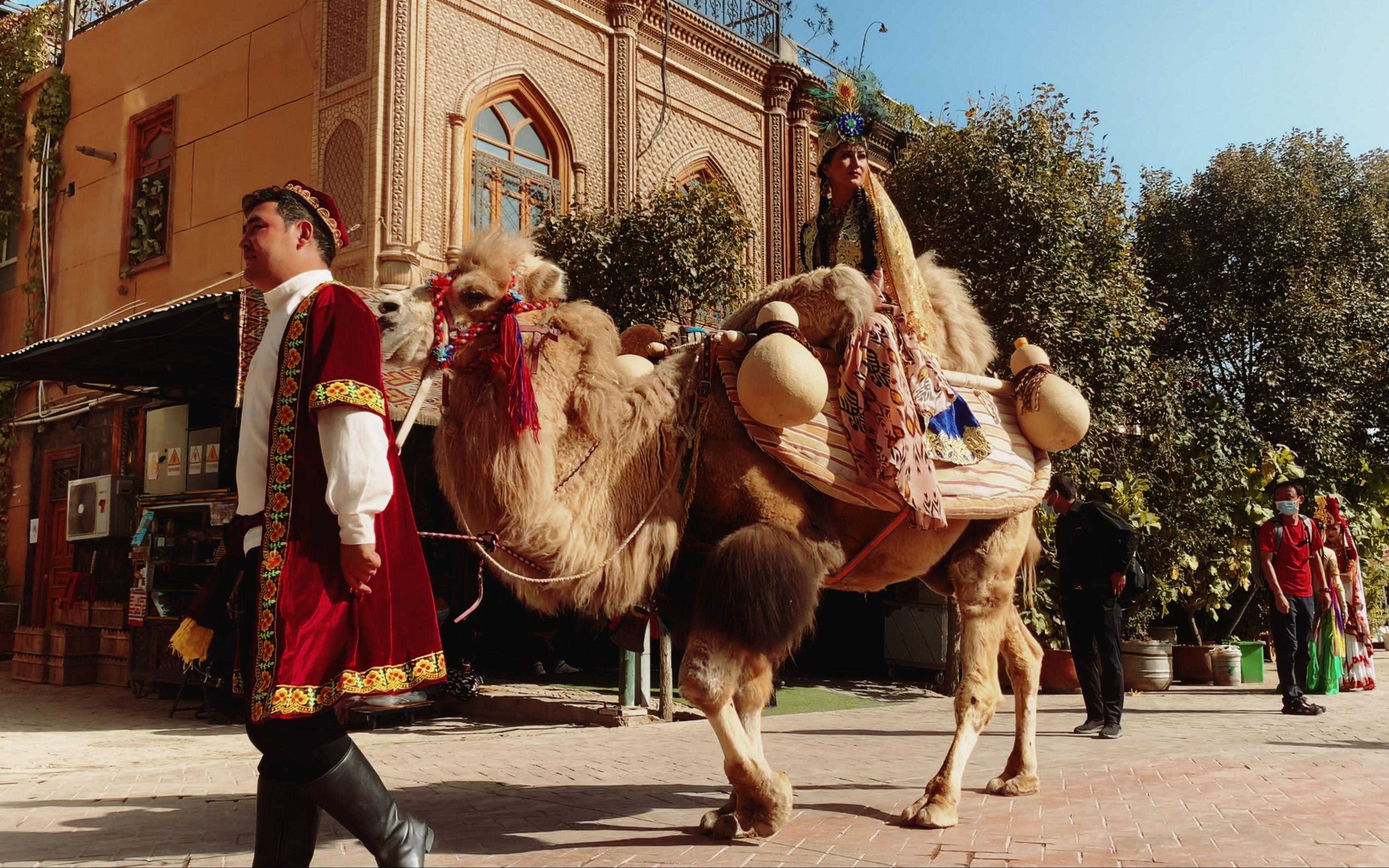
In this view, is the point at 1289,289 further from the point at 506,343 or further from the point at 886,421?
the point at 506,343

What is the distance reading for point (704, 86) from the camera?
17.5m

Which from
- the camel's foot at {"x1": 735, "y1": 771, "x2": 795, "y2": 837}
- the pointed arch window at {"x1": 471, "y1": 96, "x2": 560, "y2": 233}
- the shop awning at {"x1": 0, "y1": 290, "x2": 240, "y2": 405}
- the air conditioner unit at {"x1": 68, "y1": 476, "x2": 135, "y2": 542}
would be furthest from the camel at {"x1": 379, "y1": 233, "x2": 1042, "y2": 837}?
the air conditioner unit at {"x1": 68, "y1": 476, "x2": 135, "y2": 542}

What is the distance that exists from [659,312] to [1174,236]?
600 inches

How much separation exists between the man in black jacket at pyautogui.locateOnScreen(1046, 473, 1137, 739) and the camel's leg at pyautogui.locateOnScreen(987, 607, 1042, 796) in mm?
2706

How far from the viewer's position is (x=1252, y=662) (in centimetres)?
1355

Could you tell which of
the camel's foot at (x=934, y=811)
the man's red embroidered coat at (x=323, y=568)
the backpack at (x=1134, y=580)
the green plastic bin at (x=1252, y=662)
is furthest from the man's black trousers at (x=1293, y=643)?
the man's red embroidered coat at (x=323, y=568)

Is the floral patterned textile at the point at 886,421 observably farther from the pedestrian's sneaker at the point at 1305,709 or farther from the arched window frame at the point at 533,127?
the arched window frame at the point at 533,127

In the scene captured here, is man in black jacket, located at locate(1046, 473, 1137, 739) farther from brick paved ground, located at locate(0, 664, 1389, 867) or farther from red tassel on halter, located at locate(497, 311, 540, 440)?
red tassel on halter, located at locate(497, 311, 540, 440)

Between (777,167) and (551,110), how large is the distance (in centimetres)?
471

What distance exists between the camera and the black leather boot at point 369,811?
323 centimetres

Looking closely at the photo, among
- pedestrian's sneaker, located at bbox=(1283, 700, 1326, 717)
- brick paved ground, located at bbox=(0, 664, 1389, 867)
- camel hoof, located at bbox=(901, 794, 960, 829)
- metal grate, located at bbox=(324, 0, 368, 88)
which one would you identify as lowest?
pedestrian's sneaker, located at bbox=(1283, 700, 1326, 717)

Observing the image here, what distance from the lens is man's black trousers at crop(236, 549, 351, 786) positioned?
10.5ft

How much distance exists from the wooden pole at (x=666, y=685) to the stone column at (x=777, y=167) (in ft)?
31.4

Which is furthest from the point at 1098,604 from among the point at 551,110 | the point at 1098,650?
the point at 551,110
